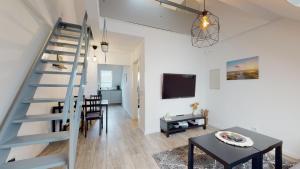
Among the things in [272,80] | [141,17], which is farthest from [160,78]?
[272,80]

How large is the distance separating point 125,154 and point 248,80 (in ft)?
11.0

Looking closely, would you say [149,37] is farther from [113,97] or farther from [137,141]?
[113,97]

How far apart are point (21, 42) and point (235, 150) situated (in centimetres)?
324

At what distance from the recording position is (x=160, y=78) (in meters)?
3.76

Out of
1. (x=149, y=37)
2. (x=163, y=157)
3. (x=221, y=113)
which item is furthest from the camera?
(x=221, y=113)

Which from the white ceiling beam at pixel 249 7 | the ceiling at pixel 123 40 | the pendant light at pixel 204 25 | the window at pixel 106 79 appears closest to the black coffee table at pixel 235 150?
the pendant light at pixel 204 25

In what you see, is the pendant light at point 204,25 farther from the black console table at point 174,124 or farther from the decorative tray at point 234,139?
the black console table at point 174,124

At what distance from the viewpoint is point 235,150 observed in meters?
1.69

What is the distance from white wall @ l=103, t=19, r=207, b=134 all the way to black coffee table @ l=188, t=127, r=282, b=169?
5.89 ft

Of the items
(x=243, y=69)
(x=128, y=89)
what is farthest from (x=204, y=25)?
(x=128, y=89)

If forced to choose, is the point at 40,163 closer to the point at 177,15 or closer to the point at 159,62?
the point at 159,62

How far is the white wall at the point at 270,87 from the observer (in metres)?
2.47

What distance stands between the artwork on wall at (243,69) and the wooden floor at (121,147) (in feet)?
5.74

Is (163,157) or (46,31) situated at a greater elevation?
(46,31)
